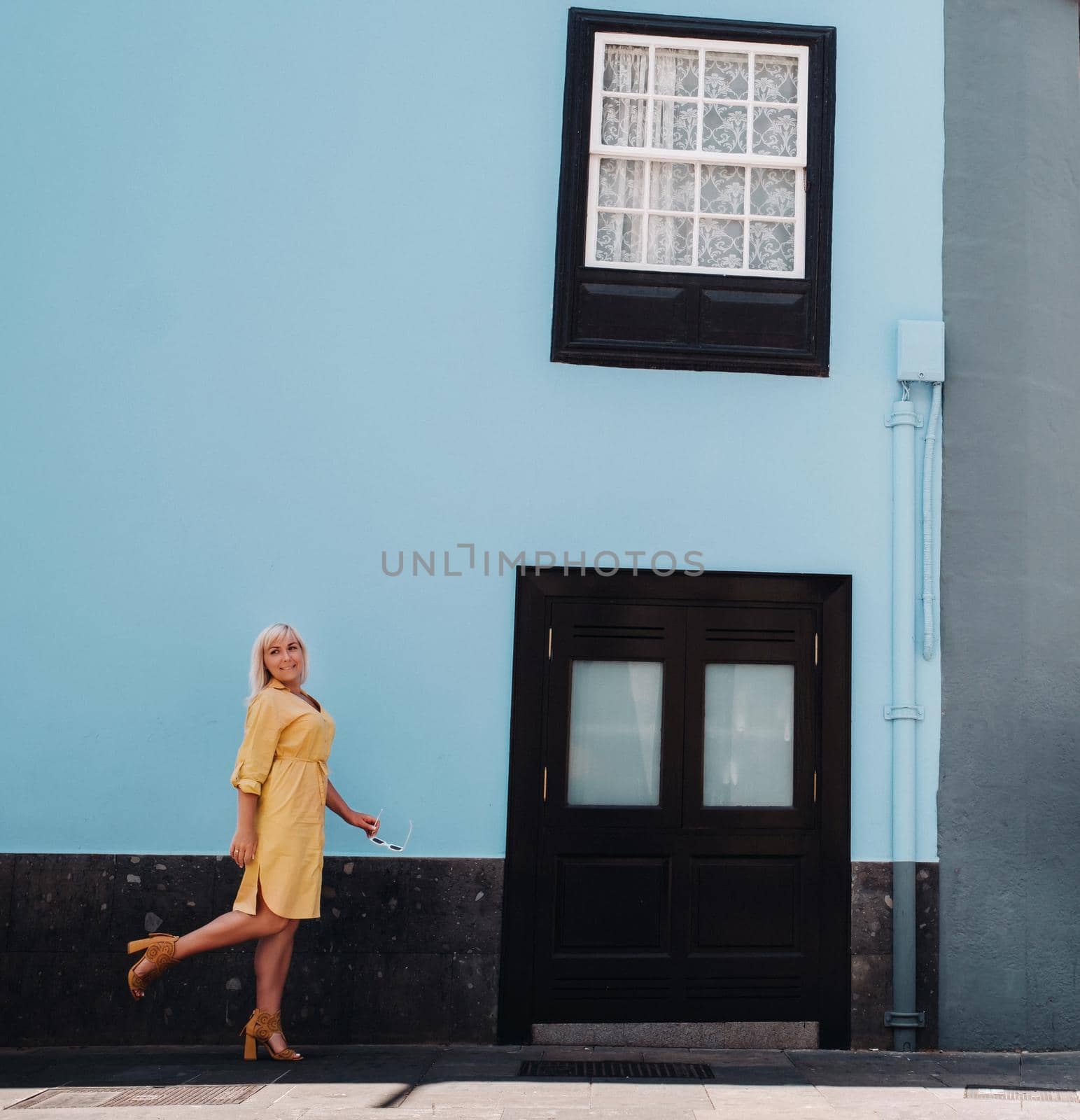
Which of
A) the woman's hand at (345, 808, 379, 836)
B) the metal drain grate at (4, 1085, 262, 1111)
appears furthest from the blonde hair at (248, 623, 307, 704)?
the metal drain grate at (4, 1085, 262, 1111)

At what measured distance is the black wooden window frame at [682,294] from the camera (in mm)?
6328

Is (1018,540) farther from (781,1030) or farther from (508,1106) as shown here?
(508,1106)

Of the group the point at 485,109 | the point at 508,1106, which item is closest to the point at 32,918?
the point at 508,1106

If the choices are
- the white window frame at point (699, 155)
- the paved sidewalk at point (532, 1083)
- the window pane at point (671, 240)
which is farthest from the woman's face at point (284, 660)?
the window pane at point (671, 240)

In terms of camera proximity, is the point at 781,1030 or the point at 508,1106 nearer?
the point at 508,1106

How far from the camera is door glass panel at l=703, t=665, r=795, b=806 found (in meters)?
6.20

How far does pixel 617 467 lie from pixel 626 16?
2414 millimetres

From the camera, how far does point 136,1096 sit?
15.9 feet

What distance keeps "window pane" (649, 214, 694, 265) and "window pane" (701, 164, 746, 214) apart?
14 cm

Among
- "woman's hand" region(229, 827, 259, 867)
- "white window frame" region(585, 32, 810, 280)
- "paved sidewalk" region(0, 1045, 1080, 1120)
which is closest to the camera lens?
"paved sidewalk" region(0, 1045, 1080, 1120)

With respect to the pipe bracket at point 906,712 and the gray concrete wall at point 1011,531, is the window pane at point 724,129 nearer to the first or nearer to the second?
the gray concrete wall at point 1011,531

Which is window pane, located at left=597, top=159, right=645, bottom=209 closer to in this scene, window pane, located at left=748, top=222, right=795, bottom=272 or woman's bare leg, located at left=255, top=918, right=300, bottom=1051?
window pane, located at left=748, top=222, right=795, bottom=272

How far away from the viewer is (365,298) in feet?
20.6

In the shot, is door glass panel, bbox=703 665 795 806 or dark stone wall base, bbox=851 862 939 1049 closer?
dark stone wall base, bbox=851 862 939 1049
